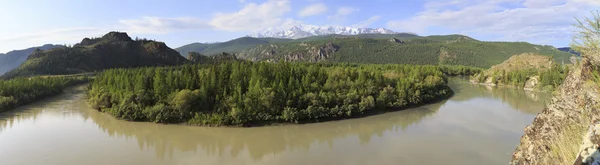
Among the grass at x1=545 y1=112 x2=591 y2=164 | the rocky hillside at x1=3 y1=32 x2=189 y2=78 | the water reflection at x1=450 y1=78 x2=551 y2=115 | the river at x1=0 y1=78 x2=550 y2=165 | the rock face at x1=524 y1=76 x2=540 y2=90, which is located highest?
the rocky hillside at x1=3 y1=32 x2=189 y2=78

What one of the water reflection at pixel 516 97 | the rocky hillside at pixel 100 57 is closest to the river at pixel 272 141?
the water reflection at pixel 516 97

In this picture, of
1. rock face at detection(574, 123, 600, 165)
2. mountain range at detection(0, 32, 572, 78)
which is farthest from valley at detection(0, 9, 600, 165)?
mountain range at detection(0, 32, 572, 78)

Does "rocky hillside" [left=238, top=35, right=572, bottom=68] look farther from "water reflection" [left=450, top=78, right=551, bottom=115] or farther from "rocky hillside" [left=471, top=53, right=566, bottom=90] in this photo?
"water reflection" [left=450, top=78, right=551, bottom=115]

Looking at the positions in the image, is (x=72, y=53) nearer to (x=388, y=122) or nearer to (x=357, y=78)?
(x=357, y=78)

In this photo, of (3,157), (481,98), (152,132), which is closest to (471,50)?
(481,98)

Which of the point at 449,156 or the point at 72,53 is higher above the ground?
the point at 72,53

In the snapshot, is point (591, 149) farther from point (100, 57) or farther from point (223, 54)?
point (100, 57)
